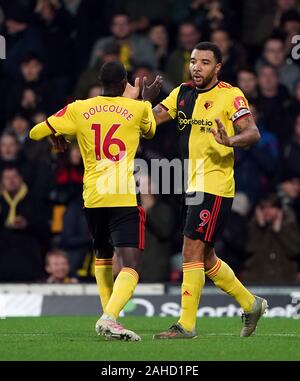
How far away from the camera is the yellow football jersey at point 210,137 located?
33.8ft

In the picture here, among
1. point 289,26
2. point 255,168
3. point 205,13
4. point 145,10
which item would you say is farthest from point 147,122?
point 145,10

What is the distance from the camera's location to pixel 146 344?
30.7 feet

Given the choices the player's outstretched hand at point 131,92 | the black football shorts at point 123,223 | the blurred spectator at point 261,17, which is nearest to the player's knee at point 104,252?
the black football shorts at point 123,223

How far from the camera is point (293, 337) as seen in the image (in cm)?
1034

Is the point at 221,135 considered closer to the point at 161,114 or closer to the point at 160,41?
the point at 161,114

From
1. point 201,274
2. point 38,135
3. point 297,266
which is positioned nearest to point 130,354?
point 201,274

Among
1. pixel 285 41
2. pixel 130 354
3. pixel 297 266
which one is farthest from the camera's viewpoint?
pixel 285 41

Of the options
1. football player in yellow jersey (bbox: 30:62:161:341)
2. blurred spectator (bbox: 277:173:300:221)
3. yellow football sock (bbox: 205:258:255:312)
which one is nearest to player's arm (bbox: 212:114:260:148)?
football player in yellow jersey (bbox: 30:62:161:341)

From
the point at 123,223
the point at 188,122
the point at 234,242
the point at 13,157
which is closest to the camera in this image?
the point at 123,223

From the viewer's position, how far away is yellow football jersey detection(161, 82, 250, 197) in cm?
Answer: 1030

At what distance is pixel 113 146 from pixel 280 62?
7517 millimetres

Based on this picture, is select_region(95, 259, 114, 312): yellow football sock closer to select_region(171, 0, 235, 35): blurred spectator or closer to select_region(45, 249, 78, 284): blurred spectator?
select_region(45, 249, 78, 284): blurred spectator

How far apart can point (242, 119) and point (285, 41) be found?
7527 millimetres

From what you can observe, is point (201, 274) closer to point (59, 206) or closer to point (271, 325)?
point (271, 325)
